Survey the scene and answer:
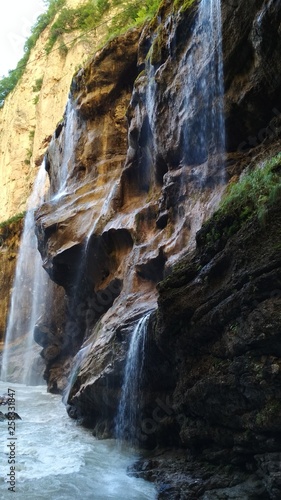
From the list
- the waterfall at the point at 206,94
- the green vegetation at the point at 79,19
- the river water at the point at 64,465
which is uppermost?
the green vegetation at the point at 79,19

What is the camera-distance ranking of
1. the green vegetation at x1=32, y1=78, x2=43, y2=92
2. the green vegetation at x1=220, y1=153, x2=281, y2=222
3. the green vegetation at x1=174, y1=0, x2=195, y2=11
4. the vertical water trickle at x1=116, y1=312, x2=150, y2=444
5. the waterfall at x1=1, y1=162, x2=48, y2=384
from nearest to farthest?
the green vegetation at x1=220, y1=153, x2=281, y2=222 → the vertical water trickle at x1=116, y1=312, x2=150, y2=444 → the green vegetation at x1=174, y1=0, x2=195, y2=11 → the waterfall at x1=1, y1=162, x2=48, y2=384 → the green vegetation at x1=32, y1=78, x2=43, y2=92

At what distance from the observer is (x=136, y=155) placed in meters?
15.0

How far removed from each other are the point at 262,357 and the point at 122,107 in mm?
15720

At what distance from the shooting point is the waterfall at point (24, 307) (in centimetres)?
2322

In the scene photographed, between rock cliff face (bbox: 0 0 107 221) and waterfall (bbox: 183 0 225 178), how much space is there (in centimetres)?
2160

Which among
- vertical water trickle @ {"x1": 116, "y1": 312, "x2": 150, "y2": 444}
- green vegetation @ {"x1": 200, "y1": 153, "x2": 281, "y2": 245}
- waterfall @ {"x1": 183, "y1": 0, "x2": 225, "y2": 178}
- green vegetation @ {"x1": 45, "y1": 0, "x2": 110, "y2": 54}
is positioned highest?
green vegetation @ {"x1": 45, "y1": 0, "x2": 110, "y2": 54}

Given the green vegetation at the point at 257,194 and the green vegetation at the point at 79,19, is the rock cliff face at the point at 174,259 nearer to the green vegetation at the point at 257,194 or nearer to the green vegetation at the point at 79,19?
the green vegetation at the point at 257,194

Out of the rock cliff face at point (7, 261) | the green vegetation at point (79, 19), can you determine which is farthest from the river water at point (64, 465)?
the green vegetation at point (79, 19)

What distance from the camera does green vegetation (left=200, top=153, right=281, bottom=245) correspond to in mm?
6090

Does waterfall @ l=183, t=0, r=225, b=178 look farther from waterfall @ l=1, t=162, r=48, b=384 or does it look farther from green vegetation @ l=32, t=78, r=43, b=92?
green vegetation @ l=32, t=78, r=43, b=92

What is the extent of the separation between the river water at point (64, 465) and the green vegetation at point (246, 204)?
154 inches

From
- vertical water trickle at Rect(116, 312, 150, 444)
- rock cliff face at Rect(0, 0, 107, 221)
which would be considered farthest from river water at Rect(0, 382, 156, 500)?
rock cliff face at Rect(0, 0, 107, 221)

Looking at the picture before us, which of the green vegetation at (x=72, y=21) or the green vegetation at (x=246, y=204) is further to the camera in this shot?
the green vegetation at (x=72, y=21)

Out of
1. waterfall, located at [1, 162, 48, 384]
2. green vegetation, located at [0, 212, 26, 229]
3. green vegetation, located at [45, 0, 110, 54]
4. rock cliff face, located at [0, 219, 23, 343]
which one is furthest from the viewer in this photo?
green vegetation, located at [45, 0, 110, 54]
